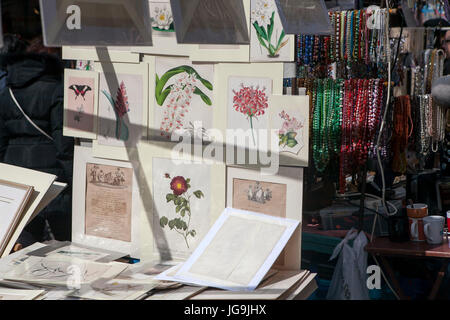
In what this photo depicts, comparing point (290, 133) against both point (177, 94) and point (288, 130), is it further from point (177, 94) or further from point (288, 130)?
point (177, 94)

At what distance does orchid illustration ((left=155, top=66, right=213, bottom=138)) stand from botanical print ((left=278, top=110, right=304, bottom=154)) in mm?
222

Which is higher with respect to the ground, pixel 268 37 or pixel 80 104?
pixel 268 37

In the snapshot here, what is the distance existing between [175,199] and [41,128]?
0.68 meters

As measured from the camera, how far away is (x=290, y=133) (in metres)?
1.61

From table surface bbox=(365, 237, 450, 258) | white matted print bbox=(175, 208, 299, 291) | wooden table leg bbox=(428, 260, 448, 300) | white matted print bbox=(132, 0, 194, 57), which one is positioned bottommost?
wooden table leg bbox=(428, 260, 448, 300)

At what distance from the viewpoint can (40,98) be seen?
2.13 metres

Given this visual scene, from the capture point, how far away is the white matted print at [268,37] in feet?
5.15

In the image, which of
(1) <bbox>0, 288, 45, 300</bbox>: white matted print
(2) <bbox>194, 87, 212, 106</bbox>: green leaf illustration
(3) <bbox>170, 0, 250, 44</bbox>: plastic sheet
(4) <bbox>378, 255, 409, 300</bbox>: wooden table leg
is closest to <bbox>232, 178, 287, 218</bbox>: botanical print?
(2) <bbox>194, 87, 212, 106</bbox>: green leaf illustration

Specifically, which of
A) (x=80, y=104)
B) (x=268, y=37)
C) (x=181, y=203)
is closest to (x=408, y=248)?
(x=181, y=203)

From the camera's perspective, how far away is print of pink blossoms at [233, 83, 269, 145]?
1.62 metres

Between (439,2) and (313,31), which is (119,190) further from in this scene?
(439,2)

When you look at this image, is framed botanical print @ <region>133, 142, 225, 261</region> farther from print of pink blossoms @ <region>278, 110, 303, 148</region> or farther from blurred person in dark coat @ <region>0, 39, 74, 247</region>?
blurred person in dark coat @ <region>0, 39, 74, 247</region>

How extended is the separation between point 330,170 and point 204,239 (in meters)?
0.66

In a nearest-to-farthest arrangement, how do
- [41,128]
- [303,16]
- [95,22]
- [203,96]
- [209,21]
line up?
[95,22], [209,21], [303,16], [203,96], [41,128]
